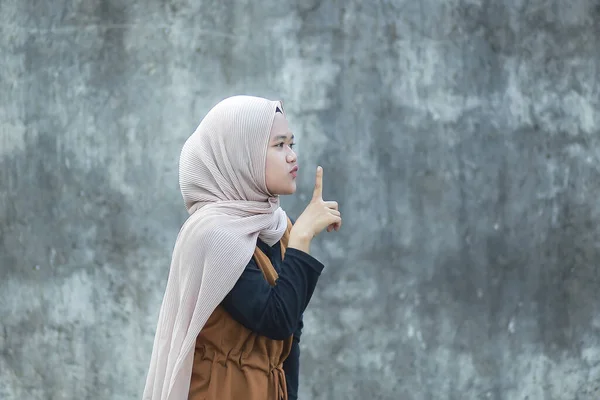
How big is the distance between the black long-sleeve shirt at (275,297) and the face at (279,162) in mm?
197

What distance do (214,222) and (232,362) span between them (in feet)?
1.27

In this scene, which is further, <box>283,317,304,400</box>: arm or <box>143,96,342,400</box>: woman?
<box>283,317,304,400</box>: arm

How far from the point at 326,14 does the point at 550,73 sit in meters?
1.14

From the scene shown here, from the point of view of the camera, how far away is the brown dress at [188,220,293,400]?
295cm

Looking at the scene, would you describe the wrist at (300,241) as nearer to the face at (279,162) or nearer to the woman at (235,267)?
the woman at (235,267)

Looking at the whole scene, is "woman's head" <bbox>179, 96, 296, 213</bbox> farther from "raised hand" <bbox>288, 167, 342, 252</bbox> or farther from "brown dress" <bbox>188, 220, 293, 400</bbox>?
"brown dress" <bbox>188, 220, 293, 400</bbox>

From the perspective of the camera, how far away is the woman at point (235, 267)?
288cm

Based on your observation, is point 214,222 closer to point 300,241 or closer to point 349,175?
point 300,241

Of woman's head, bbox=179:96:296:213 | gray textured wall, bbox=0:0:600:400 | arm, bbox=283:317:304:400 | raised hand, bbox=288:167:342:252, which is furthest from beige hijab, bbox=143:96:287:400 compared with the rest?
gray textured wall, bbox=0:0:600:400

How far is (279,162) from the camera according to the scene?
299 cm

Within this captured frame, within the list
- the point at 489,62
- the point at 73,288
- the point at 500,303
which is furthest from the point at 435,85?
the point at 73,288

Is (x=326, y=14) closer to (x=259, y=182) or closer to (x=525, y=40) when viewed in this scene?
(x=525, y=40)

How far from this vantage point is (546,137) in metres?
5.21

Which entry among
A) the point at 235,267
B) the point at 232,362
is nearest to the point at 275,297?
the point at 235,267
